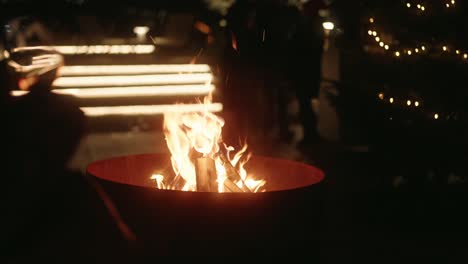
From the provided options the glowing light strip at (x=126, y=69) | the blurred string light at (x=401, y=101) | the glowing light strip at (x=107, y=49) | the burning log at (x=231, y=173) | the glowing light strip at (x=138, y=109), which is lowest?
the glowing light strip at (x=138, y=109)

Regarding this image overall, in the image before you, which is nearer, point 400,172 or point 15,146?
point 15,146

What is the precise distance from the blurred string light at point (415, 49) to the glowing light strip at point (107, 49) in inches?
273

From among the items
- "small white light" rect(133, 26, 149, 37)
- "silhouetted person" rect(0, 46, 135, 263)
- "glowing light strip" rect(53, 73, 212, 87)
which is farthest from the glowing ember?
"small white light" rect(133, 26, 149, 37)

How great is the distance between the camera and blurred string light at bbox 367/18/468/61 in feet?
22.2

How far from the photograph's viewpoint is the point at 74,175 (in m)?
8.80

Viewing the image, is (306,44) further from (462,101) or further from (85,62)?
(462,101)

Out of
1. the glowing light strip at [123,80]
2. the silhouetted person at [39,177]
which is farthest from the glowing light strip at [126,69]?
the silhouetted person at [39,177]

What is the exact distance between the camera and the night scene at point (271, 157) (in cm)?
456

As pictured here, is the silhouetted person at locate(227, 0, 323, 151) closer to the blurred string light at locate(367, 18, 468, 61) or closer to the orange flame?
the blurred string light at locate(367, 18, 468, 61)

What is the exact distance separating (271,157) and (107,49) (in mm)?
7615

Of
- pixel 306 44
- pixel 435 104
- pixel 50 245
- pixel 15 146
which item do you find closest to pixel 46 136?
pixel 15 146

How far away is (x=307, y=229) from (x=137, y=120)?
8.34 m

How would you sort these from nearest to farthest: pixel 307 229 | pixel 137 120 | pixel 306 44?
pixel 307 229, pixel 306 44, pixel 137 120

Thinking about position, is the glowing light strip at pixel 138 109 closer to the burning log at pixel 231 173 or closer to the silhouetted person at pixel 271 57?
the silhouetted person at pixel 271 57
